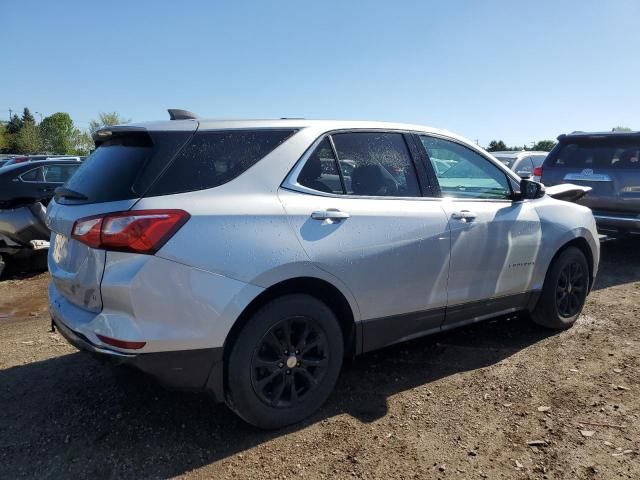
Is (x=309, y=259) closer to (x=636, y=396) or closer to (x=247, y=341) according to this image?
(x=247, y=341)

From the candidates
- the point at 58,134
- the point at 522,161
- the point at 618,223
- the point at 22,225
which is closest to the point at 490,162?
the point at 618,223

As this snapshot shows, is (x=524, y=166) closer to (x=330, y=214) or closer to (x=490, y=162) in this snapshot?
(x=490, y=162)

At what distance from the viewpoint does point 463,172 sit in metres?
4.12

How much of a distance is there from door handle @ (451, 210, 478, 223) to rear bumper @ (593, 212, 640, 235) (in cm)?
A: 455

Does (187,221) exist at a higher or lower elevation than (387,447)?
higher

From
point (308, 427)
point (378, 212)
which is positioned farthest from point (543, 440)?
point (378, 212)

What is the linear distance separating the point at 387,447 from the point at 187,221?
5.41 ft

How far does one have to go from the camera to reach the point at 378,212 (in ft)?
10.8

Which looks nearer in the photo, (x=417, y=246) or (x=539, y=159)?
(x=417, y=246)

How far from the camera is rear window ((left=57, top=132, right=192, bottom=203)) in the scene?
267cm

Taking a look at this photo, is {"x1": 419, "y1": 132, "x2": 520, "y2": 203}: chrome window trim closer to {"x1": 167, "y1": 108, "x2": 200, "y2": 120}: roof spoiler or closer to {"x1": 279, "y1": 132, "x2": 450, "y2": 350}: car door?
{"x1": 279, "y1": 132, "x2": 450, "y2": 350}: car door

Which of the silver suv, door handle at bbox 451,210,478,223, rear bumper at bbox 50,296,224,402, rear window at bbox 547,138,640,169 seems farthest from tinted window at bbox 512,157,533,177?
rear bumper at bbox 50,296,224,402

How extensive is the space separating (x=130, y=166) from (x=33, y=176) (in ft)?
23.5

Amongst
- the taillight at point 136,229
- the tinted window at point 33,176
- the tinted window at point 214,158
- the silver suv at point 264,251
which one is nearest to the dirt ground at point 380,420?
the silver suv at point 264,251
